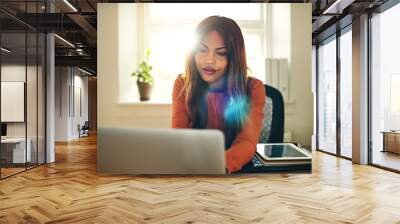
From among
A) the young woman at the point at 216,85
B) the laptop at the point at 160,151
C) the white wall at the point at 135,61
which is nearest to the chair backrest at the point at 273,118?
the white wall at the point at 135,61

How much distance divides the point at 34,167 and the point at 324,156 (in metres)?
6.28

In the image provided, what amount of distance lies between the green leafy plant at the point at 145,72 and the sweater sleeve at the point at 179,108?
1.10 ft

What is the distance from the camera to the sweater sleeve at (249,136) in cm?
527

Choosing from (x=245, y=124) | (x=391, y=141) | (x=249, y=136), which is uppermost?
(x=245, y=124)

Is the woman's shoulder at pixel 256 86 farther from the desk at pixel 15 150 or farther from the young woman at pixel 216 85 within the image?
the desk at pixel 15 150

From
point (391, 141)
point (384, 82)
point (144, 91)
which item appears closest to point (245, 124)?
point (144, 91)

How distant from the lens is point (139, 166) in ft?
17.6

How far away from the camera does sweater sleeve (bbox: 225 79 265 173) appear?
5273mm

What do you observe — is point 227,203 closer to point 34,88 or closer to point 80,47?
point 34,88

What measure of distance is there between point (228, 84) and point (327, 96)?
18.9 feet

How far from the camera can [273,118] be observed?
17.5ft

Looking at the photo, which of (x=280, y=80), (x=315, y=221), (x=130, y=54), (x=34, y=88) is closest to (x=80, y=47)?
(x=34, y=88)

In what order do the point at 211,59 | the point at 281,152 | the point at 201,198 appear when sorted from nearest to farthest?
the point at 201,198
the point at 211,59
the point at 281,152

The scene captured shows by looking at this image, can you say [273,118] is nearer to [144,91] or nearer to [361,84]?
[144,91]
